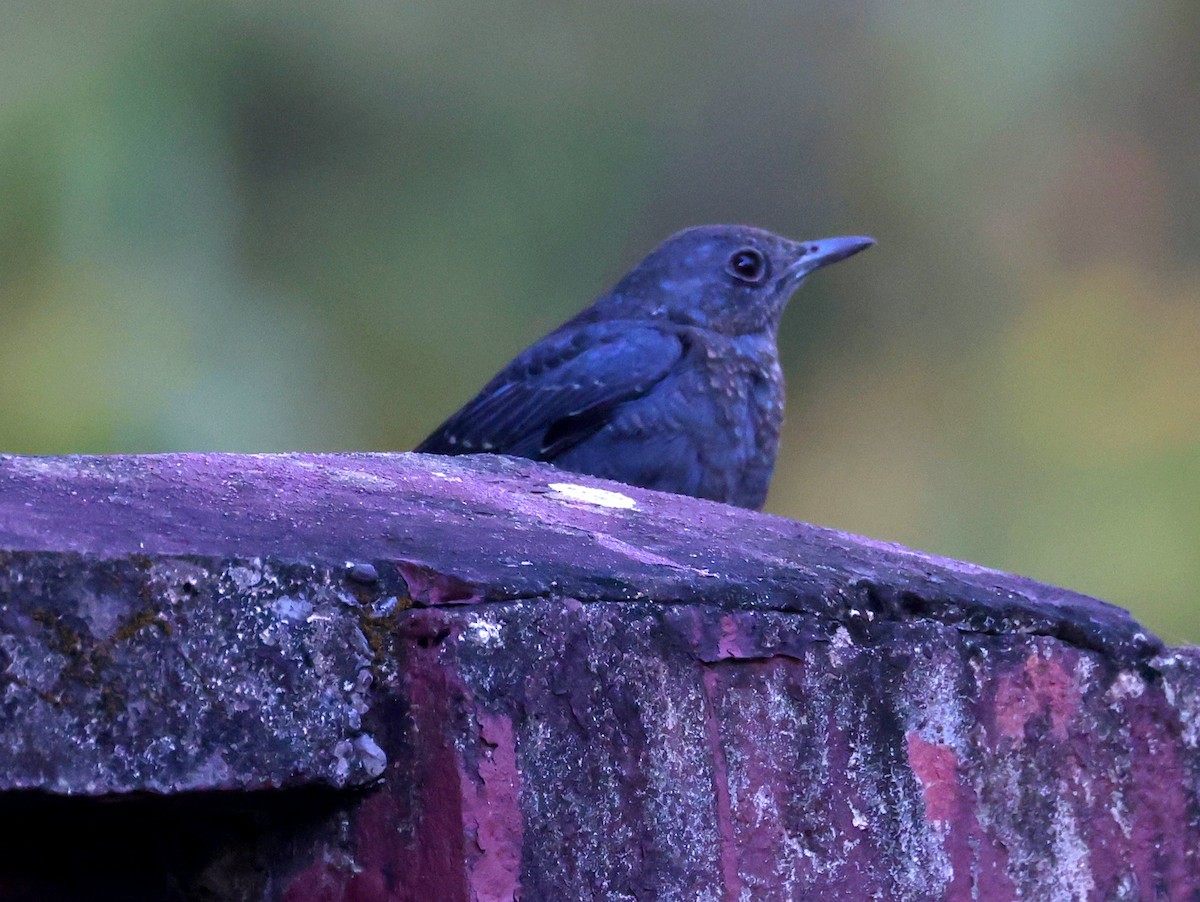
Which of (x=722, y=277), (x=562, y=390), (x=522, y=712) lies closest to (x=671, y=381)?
(x=562, y=390)

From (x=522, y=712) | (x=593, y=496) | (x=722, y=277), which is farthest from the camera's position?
(x=722, y=277)


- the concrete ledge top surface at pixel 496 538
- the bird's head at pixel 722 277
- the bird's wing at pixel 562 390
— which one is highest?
the bird's head at pixel 722 277

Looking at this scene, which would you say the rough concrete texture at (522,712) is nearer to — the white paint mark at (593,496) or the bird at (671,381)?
the white paint mark at (593,496)

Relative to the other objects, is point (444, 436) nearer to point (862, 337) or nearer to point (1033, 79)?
point (862, 337)

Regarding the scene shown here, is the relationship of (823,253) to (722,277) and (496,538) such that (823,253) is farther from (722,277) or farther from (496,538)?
(496,538)

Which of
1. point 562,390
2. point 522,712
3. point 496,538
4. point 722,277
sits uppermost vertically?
point 722,277

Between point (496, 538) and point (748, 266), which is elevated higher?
point (748, 266)

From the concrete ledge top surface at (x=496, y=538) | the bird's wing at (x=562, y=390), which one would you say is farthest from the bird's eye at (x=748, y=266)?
the concrete ledge top surface at (x=496, y=538)

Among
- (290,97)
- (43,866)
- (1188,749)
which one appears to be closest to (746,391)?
(1188,749)
